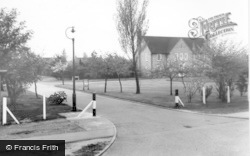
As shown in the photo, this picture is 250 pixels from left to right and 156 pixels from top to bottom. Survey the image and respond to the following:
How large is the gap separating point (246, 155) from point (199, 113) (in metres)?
6.13

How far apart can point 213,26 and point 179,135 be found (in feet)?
17.5

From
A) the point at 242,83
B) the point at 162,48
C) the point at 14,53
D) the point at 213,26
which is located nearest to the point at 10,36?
the point at 14,53

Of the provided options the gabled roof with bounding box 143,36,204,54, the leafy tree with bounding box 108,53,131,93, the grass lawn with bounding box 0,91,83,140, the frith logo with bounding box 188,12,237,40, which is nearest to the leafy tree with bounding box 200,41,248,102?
the frith logo with bounding box 188,12,237,40

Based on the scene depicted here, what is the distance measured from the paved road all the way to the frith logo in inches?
140

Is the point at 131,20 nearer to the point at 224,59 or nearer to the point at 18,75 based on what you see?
the point at 224,59

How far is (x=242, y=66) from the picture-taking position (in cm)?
1474

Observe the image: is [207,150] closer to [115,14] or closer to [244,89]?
[244,89]

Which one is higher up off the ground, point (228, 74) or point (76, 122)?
point (228, 74)

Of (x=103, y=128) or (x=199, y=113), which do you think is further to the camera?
(x=199, y=113)

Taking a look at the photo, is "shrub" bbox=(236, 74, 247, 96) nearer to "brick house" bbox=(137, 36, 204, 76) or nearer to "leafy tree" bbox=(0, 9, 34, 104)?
"leafy tree" bbox=(0, 9, 34, 104)

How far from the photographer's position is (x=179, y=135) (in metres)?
7.81

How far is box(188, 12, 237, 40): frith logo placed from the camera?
32.2 feet

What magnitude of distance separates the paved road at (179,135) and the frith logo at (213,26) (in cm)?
355

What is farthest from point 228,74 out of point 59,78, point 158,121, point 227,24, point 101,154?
point 59,78
